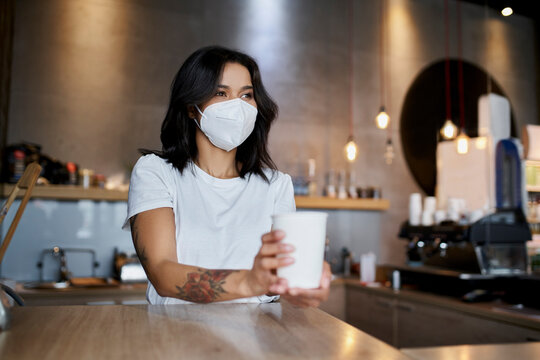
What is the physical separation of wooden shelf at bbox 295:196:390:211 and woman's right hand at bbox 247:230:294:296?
3.47 metres

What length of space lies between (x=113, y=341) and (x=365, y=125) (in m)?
4.53

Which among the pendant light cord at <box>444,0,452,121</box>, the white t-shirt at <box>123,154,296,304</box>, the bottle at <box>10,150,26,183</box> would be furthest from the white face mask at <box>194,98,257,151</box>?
the pendant light cord at <box>444,0,452,121</box>

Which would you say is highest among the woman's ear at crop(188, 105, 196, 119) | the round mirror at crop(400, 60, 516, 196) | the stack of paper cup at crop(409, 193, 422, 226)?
the round mirror at crop(400, 60, 516, 196)

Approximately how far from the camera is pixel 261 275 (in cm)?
75

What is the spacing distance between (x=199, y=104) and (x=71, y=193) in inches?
103

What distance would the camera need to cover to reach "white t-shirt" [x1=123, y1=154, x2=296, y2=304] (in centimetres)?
121

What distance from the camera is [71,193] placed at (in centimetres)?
364

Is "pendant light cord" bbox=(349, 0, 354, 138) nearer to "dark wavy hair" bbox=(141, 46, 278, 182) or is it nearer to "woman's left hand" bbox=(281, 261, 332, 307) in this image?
"dark wavy hair" bbox=(141, 46, 278, 182)

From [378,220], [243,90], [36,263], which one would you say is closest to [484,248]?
[378,220]

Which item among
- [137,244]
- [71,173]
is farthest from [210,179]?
[71,173]

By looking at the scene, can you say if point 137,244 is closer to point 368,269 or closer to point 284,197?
point 284,197

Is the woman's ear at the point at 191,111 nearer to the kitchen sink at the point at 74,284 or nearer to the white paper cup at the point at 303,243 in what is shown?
the white paper cup at the point at 303,243

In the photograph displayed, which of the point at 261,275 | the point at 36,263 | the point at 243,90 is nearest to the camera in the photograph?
the point at 261,275

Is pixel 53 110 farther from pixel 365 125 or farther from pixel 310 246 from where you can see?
pixel 310 246
